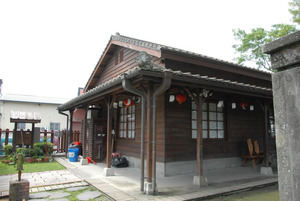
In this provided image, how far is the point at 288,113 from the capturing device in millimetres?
1903

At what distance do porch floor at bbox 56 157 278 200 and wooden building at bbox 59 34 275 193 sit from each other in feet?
1.17

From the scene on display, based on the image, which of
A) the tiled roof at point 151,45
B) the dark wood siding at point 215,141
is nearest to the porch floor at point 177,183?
the dark wood siding at point 215,141

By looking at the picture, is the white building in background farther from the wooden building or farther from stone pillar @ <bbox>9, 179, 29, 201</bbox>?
stone pillar @ <bbox>9, 179, 29, 201</bbox>

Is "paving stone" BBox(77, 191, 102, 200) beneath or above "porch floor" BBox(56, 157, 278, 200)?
beneath

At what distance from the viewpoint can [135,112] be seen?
8891mm

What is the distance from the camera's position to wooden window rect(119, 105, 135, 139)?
9062 millimetres

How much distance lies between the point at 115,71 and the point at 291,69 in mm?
8955

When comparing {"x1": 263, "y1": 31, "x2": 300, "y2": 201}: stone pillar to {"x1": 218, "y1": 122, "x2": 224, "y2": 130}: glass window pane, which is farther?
{"x1": 218, "y1": 122, "x2": 224, "y2": 130}: glass window pane

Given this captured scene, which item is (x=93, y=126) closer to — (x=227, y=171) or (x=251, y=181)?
(x=227, y=171)

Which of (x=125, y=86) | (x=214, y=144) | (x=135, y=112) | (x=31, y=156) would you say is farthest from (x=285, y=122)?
(x=31, y=156)

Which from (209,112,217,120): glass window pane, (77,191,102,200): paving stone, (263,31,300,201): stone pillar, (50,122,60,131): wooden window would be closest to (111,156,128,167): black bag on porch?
(77,191,102,200): paving stone

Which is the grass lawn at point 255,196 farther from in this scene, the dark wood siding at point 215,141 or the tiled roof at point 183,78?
the tiled roof at point 183,78

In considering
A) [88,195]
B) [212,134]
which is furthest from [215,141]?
[88,195]

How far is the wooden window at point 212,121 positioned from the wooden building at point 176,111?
3 cm
